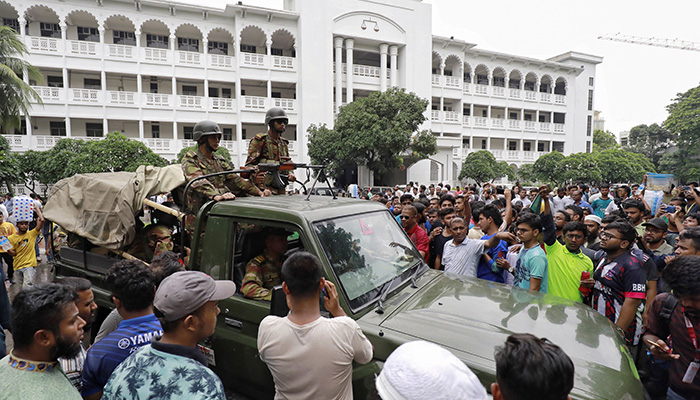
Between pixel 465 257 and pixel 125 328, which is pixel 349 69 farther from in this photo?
pixel 125 328

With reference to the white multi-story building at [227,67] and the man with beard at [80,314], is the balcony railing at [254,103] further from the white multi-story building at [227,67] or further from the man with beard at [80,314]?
the man with beard at [80,314]

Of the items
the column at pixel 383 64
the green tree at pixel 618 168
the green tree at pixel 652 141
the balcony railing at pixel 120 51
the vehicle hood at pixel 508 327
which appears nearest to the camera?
the vehicle hood at pixel 508 327

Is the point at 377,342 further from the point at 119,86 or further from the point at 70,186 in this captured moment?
the point at 119,86

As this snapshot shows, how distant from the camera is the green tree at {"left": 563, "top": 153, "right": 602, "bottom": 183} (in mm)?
26719

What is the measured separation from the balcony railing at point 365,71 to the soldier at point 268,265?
29072 mm

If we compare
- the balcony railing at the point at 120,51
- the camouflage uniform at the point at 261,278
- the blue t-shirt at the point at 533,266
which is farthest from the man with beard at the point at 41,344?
the balcony railing at the point at 120,51

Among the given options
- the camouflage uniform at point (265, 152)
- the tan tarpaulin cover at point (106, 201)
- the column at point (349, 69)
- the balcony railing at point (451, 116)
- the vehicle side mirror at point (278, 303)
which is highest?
the column at point (349, 69)

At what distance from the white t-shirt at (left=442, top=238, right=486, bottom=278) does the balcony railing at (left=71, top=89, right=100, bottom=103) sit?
94.9 ft

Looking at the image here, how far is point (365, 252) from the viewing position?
3.01 meters

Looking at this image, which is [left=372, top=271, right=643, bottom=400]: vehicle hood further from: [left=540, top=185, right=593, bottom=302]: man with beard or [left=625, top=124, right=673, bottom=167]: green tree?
[left=625, top=124, right=673, bottom=167]: green tree

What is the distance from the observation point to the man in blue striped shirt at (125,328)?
1972 mm

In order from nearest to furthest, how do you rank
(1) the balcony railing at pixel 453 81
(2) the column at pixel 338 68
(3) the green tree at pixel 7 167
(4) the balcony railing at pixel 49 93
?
(3) the green tree at pixel 7 167 < (4) the balcony railing at pixel 49 93 < (2) the column at pixel 338 68 < (1) the balcony railing at pixel 453 81

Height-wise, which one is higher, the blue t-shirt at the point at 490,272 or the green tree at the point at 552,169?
the green tree at the point at 552,169

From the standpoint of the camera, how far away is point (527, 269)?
367 centimetres
